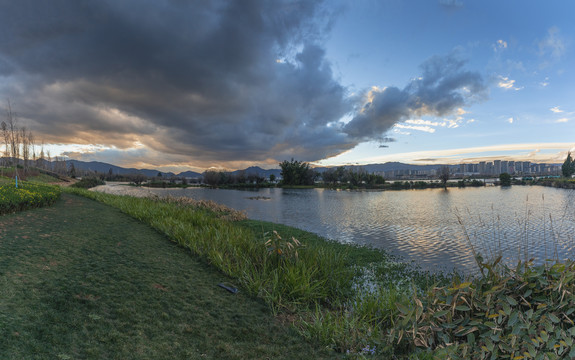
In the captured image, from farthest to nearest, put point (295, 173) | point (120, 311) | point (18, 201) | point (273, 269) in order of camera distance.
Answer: point (295, 173) → point (18, 201) → point (273, 269) → point (120, 311)

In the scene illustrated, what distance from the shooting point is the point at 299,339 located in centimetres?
359

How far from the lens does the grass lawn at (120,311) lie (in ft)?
8.82

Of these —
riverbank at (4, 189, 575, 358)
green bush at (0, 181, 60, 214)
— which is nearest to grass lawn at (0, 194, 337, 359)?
riverbank at (4, 189, 575, 358)

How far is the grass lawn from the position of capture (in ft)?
8.82

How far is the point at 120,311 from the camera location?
3434 millimetres

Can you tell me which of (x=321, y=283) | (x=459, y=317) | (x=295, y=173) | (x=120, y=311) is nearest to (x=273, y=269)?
(x=321, y=283)

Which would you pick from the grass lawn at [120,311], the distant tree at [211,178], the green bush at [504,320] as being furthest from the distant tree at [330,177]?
the green bush at [504,320]

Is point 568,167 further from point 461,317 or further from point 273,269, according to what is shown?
point 273,269

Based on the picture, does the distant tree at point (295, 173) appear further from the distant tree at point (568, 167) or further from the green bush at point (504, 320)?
the green bush at point (504, 320)

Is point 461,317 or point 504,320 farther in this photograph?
point 461,317

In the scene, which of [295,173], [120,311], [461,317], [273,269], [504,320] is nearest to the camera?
Answer: [504,320]

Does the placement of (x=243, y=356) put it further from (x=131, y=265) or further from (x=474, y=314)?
(x=131, y=265)

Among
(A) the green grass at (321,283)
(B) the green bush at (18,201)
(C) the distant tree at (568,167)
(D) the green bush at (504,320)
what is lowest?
(A) the green grass at (321,283)

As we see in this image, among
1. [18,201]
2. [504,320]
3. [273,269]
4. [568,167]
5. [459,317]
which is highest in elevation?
[568,167]
